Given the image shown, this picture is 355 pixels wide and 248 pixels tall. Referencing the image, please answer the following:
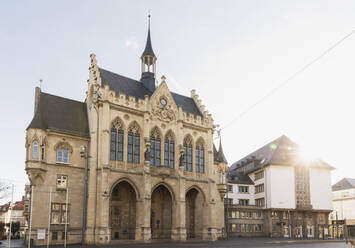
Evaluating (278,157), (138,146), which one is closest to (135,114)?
(138,146)

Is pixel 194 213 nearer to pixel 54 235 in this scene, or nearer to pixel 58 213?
pixel 58 213

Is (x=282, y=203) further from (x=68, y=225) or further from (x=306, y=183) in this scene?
(x=68, y=225)

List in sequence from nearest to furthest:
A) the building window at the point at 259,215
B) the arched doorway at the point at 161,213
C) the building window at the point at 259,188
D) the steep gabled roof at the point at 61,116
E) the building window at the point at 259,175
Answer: the steep gabled roof at the point at 61,116 < the arched doorway at the point at 161,213 < the building window at the point at 259,215 < the building window at the point at 259,188 < the building window at the point at 259,175

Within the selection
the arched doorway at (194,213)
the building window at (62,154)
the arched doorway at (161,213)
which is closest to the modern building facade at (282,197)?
the arched doorway at (194,213)

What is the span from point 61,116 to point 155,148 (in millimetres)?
11777

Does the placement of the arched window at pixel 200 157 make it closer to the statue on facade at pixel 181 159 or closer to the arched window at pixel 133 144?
the statue on facade at pixel 181 159

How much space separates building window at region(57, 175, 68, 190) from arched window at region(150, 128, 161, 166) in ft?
34.1

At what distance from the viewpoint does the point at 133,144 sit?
1678 inches

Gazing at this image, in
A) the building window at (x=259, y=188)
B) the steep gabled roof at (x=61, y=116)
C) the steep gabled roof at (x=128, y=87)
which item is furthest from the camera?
the building window at (x=259, y=188)

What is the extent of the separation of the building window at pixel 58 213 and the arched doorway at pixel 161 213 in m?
11.9

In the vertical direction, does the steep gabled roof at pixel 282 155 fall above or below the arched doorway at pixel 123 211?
above

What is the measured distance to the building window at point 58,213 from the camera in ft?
121

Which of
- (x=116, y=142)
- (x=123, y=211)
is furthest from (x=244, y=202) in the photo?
(x=116, y=142)

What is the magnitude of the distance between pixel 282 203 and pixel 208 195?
23.6 meters
